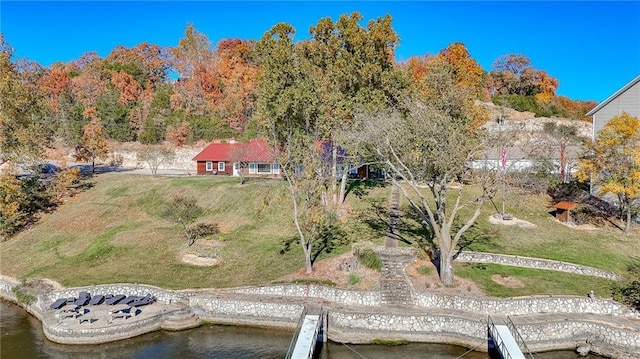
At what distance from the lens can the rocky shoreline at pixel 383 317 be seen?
23.3m

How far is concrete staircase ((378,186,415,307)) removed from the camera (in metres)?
26.6

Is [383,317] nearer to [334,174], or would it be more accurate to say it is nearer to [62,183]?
[334,174]

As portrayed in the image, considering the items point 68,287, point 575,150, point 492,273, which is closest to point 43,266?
point 68,287

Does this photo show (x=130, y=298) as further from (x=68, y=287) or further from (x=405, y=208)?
(x=405, y=208)

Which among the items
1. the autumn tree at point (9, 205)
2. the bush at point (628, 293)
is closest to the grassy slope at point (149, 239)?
the autumn tree at point (9, 205)

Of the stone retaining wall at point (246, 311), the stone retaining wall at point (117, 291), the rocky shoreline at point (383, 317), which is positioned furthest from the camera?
the stone retaining wall at point (117, 291)

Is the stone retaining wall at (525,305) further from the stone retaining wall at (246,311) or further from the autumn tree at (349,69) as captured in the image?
the autumn tree at (349,69)

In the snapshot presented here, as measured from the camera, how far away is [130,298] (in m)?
28.0

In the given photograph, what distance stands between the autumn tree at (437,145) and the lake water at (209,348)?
607 centimetres

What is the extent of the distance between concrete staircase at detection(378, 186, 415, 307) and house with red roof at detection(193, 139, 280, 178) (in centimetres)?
2427

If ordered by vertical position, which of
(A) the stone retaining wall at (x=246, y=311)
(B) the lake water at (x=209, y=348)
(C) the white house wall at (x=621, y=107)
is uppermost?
(C) the white house wall at (x=621, y=107)

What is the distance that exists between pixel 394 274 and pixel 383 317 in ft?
15.0

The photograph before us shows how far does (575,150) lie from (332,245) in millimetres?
35496

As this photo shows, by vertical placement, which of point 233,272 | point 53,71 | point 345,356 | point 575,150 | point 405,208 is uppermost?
point 53,71
